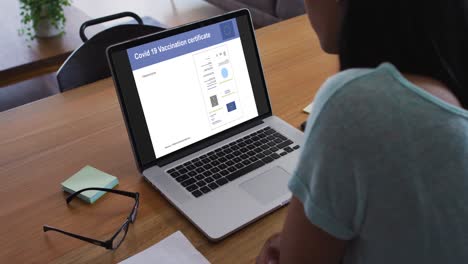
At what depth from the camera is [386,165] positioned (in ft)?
1.80

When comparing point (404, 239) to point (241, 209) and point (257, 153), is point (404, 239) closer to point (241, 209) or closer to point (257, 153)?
point (241, 209)

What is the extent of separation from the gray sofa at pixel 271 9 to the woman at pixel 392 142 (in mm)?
2517

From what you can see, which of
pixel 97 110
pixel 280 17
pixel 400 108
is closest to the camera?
pixel 400 108

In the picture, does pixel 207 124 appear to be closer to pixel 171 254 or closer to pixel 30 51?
pixel 171 254

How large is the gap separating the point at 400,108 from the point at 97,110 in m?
0.95

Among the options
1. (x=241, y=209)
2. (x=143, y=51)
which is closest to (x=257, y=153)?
(x=241, y=209)

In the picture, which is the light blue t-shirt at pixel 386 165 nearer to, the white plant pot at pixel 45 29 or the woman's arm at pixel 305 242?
the woman's arm at pixel 305 242

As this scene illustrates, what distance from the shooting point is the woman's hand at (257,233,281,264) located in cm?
80

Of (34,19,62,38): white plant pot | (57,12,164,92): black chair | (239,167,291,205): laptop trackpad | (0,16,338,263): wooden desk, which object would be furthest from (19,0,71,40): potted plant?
(239,167,291,205): laptop trackpad

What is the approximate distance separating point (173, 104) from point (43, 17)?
1399 mm

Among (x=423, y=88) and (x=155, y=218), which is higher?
(x=423, y=88)

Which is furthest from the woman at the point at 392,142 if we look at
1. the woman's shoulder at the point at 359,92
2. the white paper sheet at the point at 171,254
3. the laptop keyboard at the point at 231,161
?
the laptop keyboard at the point at 231,161

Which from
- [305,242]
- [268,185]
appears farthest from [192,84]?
[305,242]

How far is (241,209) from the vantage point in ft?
3.10
